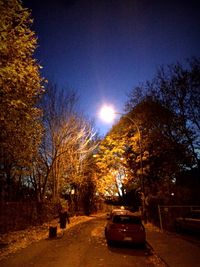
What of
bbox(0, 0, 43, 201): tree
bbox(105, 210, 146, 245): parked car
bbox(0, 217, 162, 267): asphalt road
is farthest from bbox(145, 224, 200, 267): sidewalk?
bbox(0, 0, 43, 201): tree

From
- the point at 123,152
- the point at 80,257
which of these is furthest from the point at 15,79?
the point at 123,152

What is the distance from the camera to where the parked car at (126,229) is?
48.4ft

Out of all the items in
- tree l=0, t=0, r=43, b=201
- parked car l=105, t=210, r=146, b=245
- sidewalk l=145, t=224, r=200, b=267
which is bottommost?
sidewalk l=145, t=224, r=200, b=267

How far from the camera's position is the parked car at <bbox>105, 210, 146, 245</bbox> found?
14.7 m

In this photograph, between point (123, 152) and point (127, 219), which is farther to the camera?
point (123, 152)

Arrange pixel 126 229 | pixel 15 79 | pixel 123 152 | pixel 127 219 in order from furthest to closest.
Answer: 1. pixel 123 152
2. pixel 127 219
3. pixel 126 229
4. pixel 15 79

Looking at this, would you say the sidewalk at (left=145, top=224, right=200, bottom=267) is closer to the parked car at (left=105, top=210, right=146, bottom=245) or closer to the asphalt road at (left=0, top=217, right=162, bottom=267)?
the asphalt road at (left=0, top=217, right=162, bottom=267)

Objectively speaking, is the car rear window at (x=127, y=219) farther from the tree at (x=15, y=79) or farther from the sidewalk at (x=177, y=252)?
the tree at (x=15, y=79)

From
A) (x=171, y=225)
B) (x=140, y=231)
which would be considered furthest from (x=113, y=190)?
(x=140, y=231)

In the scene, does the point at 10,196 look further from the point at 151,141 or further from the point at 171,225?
the point at 171,225

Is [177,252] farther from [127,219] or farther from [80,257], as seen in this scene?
[80,257]

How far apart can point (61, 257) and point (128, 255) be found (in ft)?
9.03

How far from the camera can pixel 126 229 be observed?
1509cm

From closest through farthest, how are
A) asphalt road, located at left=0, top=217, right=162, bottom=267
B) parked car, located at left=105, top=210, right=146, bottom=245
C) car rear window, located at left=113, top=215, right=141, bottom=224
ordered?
asphalt road, located at left=0, top=217, right=162, bottom=267
parked car, located at left=105, top=210, right=146, bottom=245
car rear window, located at left=113, top=215, right=141, bottom=224
